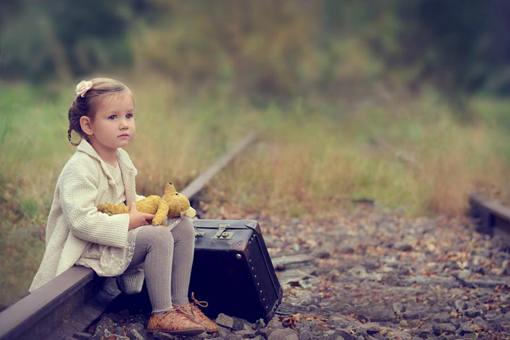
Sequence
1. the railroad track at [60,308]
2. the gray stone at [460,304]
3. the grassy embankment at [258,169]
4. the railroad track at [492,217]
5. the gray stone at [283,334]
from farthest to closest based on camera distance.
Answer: the railroad track at [492,217] → the grassy embankment at [258,169] → the gray stone at [460,304] → the gray stone at [283,334] → the railroad track at [60,308]

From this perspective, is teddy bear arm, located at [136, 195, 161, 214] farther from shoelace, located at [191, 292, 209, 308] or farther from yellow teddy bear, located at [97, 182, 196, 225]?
shoelace, located at [191, 292, 209, 308]

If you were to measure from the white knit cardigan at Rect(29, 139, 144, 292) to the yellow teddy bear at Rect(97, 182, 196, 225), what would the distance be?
70 mm

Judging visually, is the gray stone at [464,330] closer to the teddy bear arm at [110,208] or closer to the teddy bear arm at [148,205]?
the teddy bear arm at [148,205]

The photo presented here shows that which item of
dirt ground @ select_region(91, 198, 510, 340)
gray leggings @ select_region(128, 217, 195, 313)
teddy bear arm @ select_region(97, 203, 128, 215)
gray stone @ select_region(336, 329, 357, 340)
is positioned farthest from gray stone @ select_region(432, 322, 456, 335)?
teddy bear arm @ select_region(97, 203, 128, 215)

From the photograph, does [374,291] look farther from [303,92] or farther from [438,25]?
[438,25]

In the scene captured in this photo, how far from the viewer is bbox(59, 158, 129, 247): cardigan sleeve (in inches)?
133

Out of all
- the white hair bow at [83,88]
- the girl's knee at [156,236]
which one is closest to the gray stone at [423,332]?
the girl's knee at [156,236]

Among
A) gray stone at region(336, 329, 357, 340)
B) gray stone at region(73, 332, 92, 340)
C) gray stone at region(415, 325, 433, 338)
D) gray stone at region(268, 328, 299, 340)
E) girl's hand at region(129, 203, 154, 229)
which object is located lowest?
gray stone at region(415, 325, 433, 338)

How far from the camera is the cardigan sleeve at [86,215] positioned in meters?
3.38

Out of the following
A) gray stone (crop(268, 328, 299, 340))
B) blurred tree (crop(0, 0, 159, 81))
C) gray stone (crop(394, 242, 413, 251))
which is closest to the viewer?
gray stone (crop(268, 328, 299, 340))

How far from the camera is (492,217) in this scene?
6.79 m

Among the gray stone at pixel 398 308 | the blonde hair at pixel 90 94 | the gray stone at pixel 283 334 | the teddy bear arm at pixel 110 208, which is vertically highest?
the blonde hair at pixel 90 94

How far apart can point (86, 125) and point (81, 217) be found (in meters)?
0.44

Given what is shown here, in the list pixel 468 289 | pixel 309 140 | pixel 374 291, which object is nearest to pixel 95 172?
pixel 374 291
